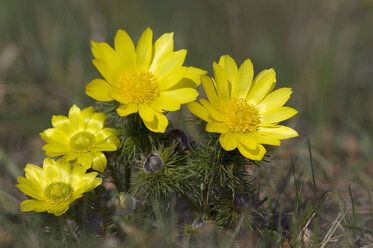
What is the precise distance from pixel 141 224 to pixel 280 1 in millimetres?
4304

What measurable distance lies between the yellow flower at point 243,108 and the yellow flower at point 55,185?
582 mm

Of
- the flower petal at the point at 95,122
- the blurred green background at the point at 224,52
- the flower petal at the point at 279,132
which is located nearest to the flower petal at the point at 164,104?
the flower petal at the point at 95,122

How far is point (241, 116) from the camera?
1876 mm

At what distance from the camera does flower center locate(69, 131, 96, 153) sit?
1949 mm

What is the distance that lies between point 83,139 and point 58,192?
0.26 metres

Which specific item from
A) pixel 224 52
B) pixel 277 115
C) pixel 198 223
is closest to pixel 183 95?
pixel 277 115

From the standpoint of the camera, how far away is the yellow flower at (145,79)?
1809mm

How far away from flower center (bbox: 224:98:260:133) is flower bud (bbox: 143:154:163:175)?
0.34 meters

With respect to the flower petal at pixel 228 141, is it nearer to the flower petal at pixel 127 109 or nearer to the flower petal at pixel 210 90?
the flower petal at pixel 210 90

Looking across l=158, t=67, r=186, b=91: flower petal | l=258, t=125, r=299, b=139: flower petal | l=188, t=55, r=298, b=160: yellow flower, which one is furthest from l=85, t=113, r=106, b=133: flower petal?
l=258, t=125, r=299, b=139: flower petal

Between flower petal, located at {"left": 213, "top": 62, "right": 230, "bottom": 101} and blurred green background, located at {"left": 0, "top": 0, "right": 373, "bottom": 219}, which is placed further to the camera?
blurred green background, located at {"left": 0, "top": 0, "right": 373, "bottom": 219}

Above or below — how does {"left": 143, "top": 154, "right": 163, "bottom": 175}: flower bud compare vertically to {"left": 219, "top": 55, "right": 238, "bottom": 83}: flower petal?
below

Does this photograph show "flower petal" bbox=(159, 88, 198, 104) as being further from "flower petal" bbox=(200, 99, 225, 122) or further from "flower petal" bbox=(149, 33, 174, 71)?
"flower petal" bbox=(149, 33, 174, 71)

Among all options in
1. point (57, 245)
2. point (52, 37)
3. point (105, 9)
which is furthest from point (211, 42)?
point (57, 245)
